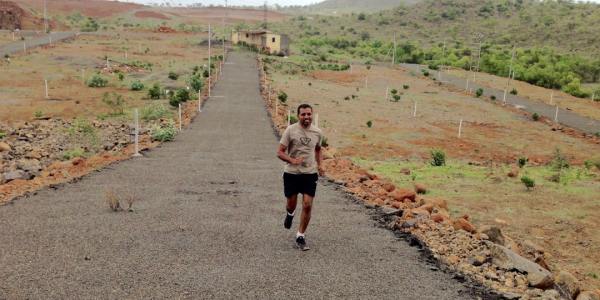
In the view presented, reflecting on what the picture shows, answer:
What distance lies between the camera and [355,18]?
136m

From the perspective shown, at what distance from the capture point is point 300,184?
7297 mm

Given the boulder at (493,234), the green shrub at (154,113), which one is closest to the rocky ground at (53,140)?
the green shrub at (154,113)

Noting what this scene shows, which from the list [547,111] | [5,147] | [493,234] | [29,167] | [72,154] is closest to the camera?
[493,234]

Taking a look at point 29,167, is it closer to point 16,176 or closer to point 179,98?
point 16,176

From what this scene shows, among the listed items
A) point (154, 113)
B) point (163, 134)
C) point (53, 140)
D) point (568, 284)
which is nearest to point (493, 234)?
point (568, 284)

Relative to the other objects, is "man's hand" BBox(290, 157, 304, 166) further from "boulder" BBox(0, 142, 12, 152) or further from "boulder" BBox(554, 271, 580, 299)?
"boulder" BBox(0, 142, 12, 152)

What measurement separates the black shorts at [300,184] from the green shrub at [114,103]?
20.8 metres

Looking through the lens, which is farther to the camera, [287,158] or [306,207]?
[306,207]

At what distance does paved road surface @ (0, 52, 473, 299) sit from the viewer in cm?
617

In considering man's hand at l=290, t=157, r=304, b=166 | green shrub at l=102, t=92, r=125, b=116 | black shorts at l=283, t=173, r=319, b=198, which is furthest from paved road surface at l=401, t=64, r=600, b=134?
man's hand at l=290, t=157, r=304, b=166

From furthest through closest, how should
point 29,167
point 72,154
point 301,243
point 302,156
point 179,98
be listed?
point 179,98, point 72,154, point 29,167, point 301,243, point 302,156

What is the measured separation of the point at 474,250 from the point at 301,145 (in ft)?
9.85

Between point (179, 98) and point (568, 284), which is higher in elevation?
point (568, 284)

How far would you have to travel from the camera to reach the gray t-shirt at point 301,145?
721 cm
